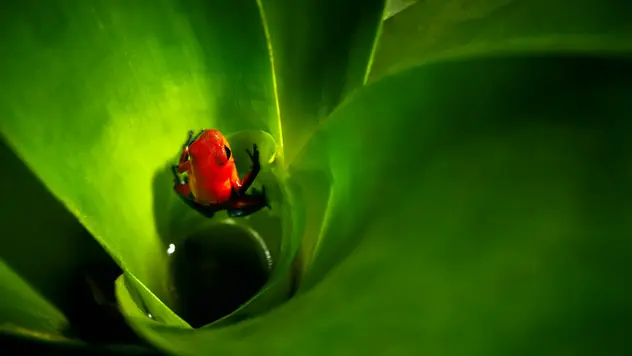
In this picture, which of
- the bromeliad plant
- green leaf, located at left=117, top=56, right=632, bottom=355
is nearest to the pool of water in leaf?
the bromeliad plant

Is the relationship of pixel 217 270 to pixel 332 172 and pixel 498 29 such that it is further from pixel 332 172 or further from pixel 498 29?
pixel 498 29

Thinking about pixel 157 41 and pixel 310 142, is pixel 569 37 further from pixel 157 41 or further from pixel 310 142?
pixel 157 41

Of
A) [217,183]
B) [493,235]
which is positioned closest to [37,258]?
[217,183]

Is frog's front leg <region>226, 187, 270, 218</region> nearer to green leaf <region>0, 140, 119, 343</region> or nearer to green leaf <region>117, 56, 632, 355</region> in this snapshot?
green leaf <region>0, 140, 119, 343</region>

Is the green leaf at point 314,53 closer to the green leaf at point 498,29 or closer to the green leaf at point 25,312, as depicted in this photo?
the green leaf at point 498,29

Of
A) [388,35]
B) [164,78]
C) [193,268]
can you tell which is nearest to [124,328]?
[193,268]

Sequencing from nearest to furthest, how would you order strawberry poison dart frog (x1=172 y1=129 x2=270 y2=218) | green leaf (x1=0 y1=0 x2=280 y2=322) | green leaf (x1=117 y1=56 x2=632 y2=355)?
green leaf (x1=117 y1=56 x2=632 y2=355)
green leaf (x1=0 y1=0 x2=280 y2=322)
strawberry poison dart frog (x1=172 y1=129 x2=270 y2=218)
